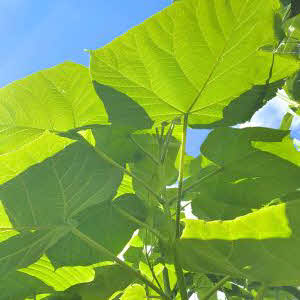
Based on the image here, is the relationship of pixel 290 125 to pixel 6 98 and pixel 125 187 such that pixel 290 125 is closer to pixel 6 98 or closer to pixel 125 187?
pixel 125 187

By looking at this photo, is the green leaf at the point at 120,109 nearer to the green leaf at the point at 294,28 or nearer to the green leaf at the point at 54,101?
the green leaf at the point at 54,101

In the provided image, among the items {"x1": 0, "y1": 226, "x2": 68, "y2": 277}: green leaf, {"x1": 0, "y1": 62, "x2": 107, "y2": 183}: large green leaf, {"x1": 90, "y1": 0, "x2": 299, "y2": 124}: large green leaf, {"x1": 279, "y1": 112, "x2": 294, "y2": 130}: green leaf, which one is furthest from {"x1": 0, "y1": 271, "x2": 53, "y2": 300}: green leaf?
{"x1": 279, "y1": 112, "x2": 294, "y2": 130}: green leaf

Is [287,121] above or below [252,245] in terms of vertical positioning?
above

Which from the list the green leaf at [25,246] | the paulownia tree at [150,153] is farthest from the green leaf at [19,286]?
the green leaf at [25,246]

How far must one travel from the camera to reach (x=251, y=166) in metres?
0.74

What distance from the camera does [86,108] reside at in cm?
76

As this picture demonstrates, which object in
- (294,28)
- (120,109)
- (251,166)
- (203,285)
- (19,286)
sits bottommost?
(203,285)

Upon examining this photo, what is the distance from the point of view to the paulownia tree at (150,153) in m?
0.61

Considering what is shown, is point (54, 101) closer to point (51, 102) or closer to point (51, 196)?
point (51, 102)

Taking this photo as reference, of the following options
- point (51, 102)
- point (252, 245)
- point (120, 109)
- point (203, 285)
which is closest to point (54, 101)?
point (51, 102)

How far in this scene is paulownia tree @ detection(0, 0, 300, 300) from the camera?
0.61 m

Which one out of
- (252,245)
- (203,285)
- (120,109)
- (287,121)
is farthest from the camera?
(203,285)

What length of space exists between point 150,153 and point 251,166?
167 mm

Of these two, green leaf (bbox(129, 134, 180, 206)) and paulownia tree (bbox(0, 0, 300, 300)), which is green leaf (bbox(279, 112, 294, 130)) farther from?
green leaf (bbox(129, 134, 180, 206))
